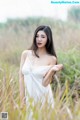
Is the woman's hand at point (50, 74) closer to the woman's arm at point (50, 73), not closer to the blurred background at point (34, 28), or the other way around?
the woman's arm at point (50, 73)

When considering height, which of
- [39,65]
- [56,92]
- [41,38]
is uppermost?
[41,38]

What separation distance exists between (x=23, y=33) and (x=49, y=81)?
491 mm

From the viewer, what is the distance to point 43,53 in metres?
2.70

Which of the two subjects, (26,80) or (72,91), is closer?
(72,91)

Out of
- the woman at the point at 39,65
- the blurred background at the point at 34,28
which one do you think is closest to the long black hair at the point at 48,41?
the woman at the point at 39,65

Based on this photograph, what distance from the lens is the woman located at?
2625 mm

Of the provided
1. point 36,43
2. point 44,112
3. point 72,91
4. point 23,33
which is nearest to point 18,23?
point 23,33

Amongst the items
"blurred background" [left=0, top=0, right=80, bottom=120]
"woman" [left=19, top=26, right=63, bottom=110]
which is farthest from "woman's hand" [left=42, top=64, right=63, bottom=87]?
"blurred background" [left=0, top=0, right=80, bottom=120]

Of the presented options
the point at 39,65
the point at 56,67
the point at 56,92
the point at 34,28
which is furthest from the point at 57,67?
the point at 34,28

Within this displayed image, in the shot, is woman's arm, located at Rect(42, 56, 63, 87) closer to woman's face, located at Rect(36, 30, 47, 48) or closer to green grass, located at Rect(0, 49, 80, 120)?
green grass, located at Rect(0, 49, 80, 120)

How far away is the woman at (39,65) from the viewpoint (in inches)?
103

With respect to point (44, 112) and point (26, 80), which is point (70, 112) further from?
point (26, 80)

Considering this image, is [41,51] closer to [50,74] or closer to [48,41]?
[48,41]

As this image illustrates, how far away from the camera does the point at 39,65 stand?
268 centimetres
